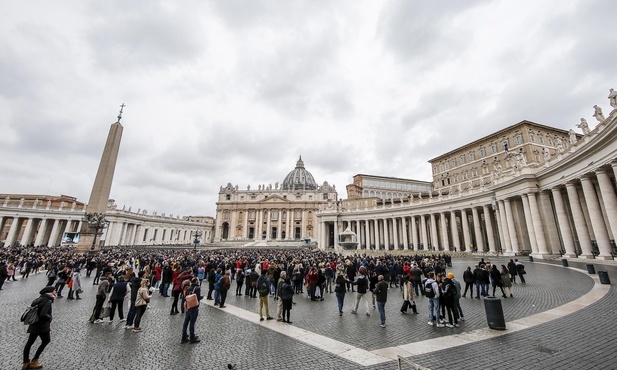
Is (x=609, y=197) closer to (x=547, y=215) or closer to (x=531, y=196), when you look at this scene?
(x=531, y=196)

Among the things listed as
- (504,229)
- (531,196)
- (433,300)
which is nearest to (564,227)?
(531,196)

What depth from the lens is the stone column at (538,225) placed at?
2413 cm

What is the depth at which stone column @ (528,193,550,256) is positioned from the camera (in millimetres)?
24127

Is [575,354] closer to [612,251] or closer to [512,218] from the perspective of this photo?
[612,251]

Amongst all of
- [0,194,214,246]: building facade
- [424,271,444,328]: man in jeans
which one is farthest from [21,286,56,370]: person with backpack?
[0,194,214,246]: building facade

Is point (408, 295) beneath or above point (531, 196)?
beneath

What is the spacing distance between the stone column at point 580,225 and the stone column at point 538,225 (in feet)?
10.7

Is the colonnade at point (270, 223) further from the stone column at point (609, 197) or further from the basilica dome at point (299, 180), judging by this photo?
the stone column at point (609, 197)

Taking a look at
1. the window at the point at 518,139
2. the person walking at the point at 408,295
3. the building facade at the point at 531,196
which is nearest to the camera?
the person walking at the point at 408,295

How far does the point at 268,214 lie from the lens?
91000 millimetres

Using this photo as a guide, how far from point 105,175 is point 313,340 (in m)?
32.5

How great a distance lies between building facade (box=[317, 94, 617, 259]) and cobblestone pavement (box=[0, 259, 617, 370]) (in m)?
12.9

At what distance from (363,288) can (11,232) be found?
7567 cm

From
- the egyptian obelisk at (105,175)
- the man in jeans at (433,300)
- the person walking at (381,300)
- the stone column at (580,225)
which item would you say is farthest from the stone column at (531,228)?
the egyptian obelisk at (105,175)
